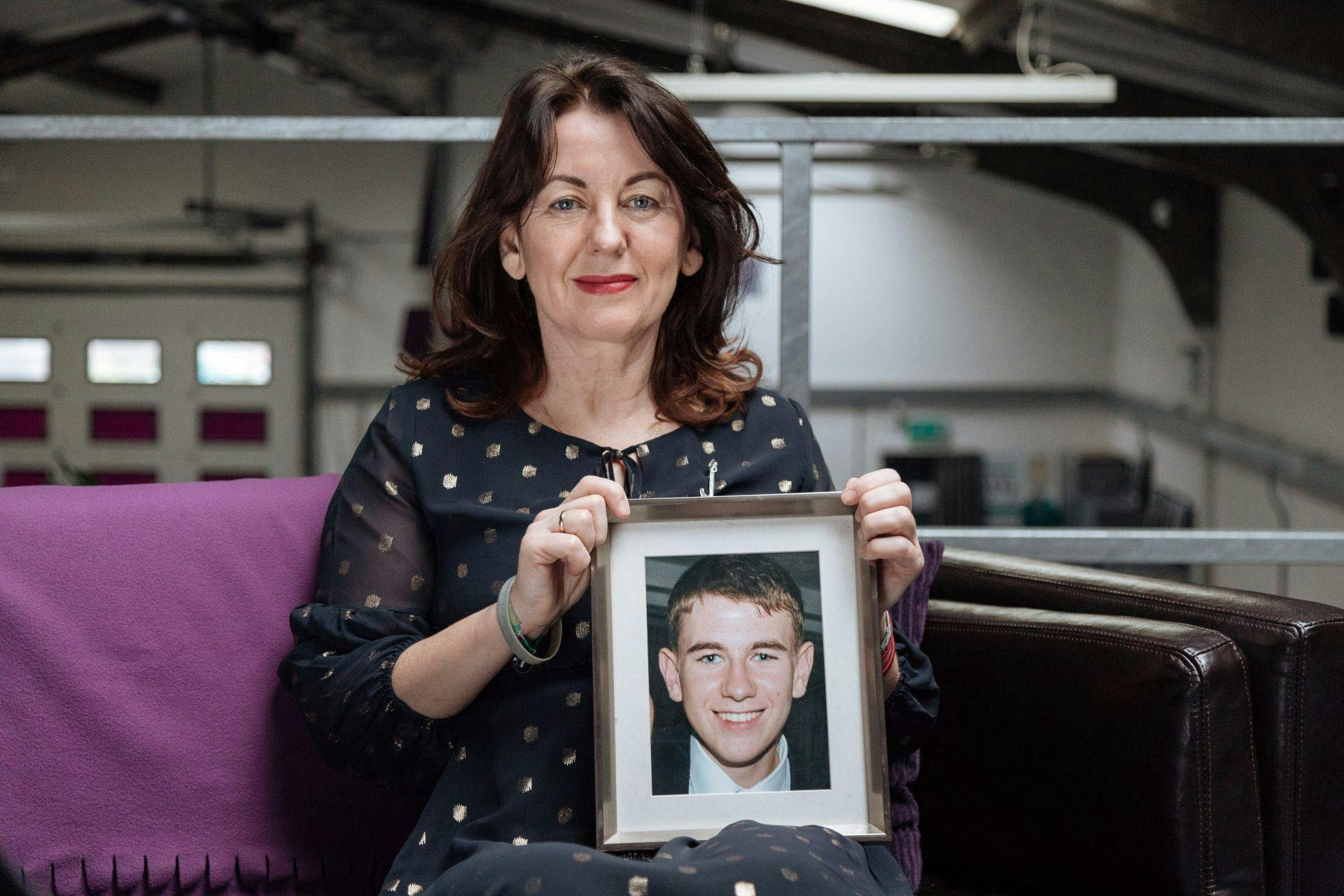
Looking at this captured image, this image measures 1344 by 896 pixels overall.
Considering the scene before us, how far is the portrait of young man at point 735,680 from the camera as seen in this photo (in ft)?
3.67

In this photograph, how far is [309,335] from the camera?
10383 mm

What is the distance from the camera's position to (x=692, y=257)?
143 centimetres

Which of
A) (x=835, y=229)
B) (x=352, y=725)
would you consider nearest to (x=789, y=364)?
(x=352, y=725)

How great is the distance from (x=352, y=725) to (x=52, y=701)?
343 millimetres

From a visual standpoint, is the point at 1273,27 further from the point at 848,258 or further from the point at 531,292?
the point at 848,258

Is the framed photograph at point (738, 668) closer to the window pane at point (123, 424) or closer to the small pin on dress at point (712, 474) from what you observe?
the small pin on dress at point (712, 474)

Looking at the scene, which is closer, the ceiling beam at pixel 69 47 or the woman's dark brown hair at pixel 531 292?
the woman's dark brown hair at pixel 531 292

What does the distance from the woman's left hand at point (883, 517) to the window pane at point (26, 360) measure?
1074 cm

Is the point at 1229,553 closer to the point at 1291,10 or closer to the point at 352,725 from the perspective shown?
the point at 352,725

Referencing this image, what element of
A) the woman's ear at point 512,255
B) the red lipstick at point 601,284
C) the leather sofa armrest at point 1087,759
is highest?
the woman's ear at point 512,255

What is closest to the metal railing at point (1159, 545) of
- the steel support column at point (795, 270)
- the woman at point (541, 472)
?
the steel support column at point (795, 270)

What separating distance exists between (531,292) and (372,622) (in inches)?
17.8

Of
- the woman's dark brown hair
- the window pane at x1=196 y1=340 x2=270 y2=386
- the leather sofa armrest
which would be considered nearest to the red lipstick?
the woman's dark brown hair

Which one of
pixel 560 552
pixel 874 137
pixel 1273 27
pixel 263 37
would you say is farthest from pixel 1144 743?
pixel 263 37
